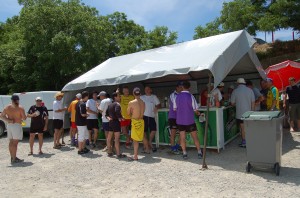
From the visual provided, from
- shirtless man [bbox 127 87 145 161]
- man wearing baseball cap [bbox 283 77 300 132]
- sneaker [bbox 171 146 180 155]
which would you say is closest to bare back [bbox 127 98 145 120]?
shirtless man [bbox 127 87 145 161]

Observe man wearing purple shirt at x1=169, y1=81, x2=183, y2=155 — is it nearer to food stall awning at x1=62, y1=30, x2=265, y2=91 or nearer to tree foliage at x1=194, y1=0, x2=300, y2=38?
food stall awning at x1=62, y1=30, x2=265, y2=91

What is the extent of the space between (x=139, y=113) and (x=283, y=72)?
7531 mm

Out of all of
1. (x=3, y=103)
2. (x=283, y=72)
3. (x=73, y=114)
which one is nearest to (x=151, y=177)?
(x=73, y=114)

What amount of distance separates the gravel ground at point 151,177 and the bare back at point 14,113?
1244 millimetres

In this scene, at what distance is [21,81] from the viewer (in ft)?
71.2

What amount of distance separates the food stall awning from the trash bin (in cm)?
136

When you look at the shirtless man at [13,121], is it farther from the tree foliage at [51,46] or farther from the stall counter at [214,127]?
the tree foliage at [51,46]

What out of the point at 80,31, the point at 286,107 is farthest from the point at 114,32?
the point at 286,107

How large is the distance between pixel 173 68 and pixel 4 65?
18.3 meters

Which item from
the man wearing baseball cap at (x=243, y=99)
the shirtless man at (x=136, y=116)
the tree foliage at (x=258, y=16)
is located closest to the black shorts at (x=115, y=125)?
the shirtless man at (x=136, y=116)

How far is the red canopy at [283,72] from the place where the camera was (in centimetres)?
1172

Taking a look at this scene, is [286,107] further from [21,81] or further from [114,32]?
[114,32]

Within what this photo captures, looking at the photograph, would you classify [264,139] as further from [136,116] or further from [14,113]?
[14,113]

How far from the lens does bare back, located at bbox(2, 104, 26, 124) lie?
25.4 ft
